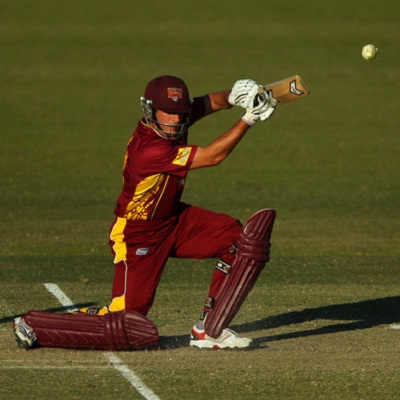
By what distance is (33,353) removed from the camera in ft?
26.5

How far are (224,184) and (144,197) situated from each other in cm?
1095

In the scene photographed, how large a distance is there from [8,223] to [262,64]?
14046mm

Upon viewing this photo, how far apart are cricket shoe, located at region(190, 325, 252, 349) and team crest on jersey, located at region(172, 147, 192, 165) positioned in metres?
1.19

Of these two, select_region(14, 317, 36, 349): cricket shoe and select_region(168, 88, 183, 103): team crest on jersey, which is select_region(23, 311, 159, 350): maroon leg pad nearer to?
select_region(14, 317, 36, 349): cricket shoe

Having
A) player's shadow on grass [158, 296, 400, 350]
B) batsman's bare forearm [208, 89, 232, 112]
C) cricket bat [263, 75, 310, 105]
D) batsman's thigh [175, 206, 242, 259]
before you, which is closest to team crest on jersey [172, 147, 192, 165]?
batsman's thigh [175, 206, 242, 259]

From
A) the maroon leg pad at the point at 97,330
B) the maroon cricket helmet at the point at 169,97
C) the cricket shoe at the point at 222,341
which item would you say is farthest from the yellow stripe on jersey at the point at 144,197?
the cricket shoe at the point at 222,341

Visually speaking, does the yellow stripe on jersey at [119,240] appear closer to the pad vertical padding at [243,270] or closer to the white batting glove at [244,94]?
the pad vertical padding at [243,270]

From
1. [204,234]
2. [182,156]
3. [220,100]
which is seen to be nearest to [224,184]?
[220,100]

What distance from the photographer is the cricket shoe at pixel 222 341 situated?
8258mm

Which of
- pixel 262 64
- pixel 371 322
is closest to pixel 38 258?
pixel 371 322

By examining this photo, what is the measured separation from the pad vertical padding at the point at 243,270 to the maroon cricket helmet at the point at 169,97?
893 millimetres

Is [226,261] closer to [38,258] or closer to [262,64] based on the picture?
[38,258]

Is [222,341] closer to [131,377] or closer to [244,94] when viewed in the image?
[131,377]

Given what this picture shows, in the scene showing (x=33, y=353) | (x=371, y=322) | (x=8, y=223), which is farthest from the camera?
(x=8, y=223)
